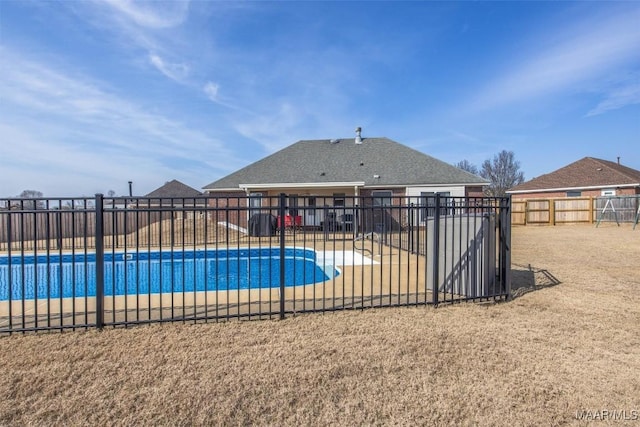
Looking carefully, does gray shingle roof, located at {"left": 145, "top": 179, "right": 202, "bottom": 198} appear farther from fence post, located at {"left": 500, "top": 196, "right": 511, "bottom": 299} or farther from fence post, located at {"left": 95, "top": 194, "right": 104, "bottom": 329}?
fence post, located at {"left": 500, "top": 196, "right": 511, "bottom": 299}

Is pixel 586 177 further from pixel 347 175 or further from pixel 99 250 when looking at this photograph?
pixel 99 250

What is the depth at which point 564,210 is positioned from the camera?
19875 millimetres

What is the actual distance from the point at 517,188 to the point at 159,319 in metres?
34.8

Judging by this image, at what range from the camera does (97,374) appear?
2.75 metres

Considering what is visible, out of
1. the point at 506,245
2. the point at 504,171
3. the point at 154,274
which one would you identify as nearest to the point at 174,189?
the point at 154,274

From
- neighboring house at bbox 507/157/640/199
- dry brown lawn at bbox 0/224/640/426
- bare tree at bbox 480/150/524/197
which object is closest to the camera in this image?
dry brown lawn at bbox 0/224/640/426

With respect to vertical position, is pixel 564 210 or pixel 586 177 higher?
pixel 586 177

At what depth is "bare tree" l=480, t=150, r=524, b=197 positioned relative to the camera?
153ft

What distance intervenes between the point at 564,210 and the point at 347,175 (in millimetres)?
13775

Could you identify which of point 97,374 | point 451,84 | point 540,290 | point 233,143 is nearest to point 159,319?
point 97,374

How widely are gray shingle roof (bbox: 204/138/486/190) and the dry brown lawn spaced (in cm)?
1309

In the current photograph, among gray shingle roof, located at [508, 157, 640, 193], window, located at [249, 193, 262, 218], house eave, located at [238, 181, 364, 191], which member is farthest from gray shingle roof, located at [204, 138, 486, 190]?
gray shingle roof, located at [508, 157, 640, 193]

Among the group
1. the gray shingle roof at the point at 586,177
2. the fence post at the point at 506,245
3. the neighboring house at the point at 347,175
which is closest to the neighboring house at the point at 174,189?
the neighboring house at the point at 347,175

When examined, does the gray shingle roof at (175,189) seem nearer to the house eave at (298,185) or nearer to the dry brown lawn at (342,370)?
the house eave at (298,185)
